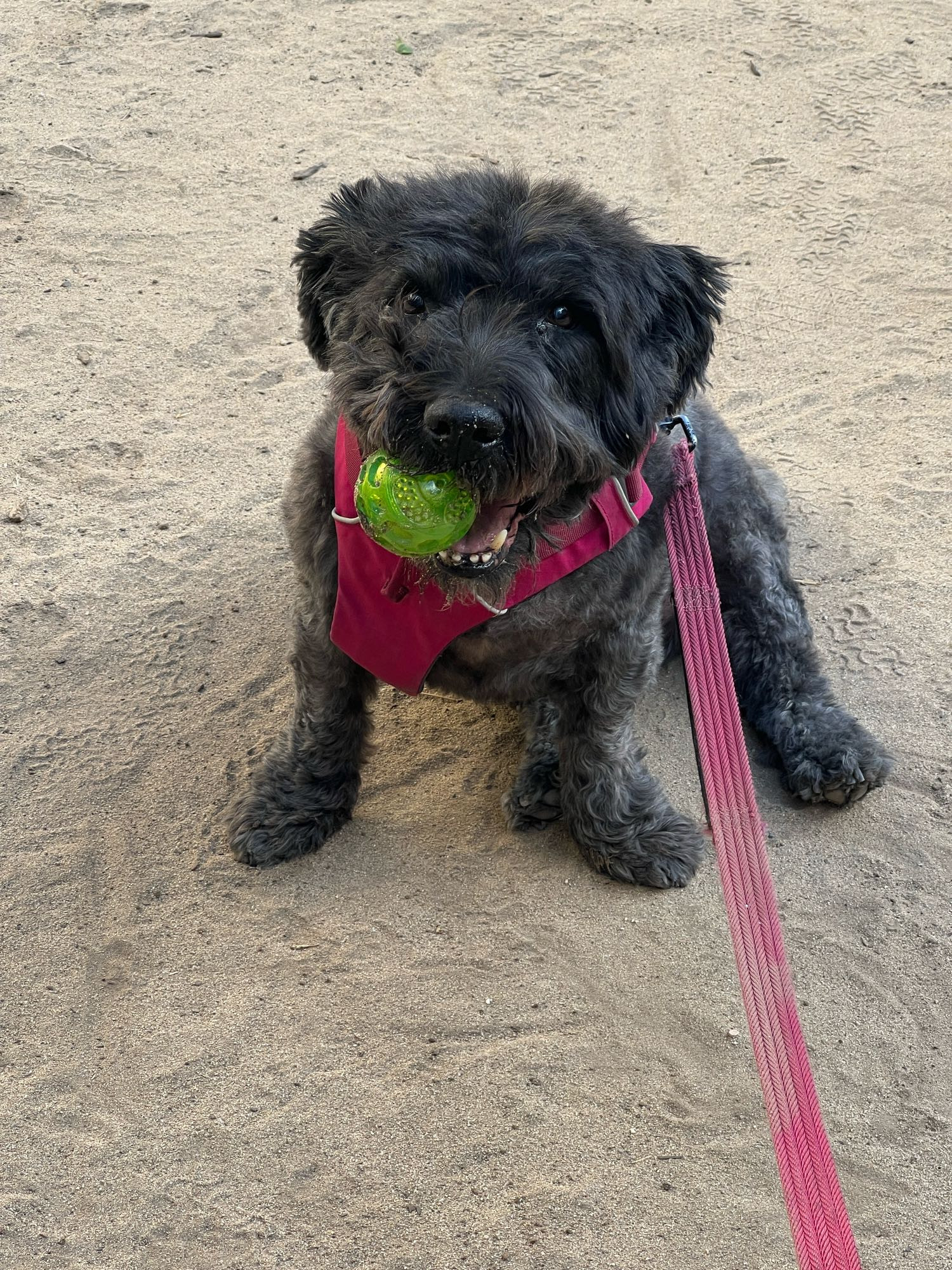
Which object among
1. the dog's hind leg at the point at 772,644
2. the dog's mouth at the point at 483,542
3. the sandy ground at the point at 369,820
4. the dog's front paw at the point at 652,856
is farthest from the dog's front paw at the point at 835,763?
the dog's mouth at the point at 483,542

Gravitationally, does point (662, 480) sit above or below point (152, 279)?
above

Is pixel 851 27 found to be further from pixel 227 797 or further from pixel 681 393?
pixel 227 797

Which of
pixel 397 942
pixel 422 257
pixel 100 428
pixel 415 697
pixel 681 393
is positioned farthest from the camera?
pixel 100 428

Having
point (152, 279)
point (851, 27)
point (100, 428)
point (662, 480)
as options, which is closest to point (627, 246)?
point (662, 480)

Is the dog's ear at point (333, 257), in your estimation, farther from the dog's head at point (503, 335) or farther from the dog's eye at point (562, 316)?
the dog's eye at point (562, 316)

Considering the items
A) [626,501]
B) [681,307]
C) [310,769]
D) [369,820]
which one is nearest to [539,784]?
[369,820]

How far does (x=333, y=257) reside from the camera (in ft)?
10.2

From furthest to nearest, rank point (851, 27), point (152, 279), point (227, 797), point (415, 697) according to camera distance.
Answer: point (851, 27)
point (152, 279)
point (415, 697)
point (227, 797)

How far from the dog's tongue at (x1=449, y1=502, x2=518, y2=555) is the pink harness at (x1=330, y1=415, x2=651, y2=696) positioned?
21 centimetres

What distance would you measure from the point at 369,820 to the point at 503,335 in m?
1.71

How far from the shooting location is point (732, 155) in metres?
7.41

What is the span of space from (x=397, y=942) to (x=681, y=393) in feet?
5.46

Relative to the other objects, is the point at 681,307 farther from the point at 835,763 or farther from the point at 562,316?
the point at 835,763

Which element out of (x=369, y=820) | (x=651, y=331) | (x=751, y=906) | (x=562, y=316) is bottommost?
(x=369, y=820)
